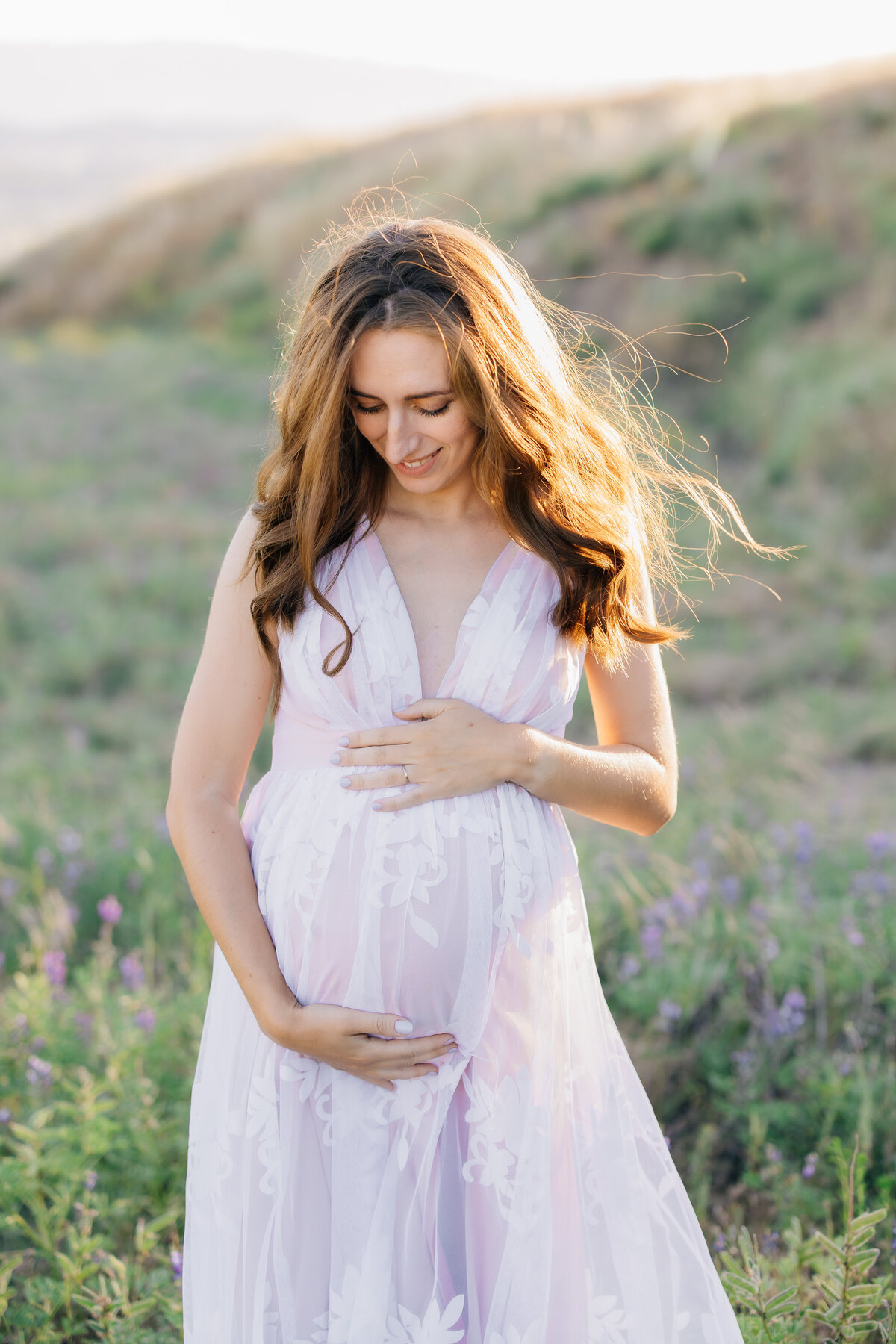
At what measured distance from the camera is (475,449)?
5.73ft

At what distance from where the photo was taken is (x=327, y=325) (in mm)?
1614

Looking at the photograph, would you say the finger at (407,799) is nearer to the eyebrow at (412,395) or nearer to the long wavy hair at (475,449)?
the long wavy hair at (475,449)

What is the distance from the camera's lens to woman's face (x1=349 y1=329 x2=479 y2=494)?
5.26 ft

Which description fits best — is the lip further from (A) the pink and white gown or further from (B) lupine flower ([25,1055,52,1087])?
(B) lupine flower ([25,1055,52,1087])

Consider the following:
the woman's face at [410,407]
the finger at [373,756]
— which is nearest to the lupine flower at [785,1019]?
the finger at [373,756]

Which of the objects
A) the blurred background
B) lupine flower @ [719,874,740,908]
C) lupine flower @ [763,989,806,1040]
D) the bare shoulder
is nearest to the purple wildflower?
the blurred background

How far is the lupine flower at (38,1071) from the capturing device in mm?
2344

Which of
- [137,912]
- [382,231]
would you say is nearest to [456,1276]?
[382,231]

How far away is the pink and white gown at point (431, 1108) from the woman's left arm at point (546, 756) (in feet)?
0.12

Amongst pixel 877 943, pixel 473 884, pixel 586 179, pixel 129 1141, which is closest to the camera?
pixel 473 884

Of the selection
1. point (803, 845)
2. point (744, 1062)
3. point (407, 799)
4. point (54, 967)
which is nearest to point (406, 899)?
point (407, 799)

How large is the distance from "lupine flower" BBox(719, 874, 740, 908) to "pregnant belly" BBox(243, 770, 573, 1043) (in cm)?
190

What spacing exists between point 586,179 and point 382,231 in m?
14.3

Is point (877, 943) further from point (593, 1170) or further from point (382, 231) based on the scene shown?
point (382, 231)
